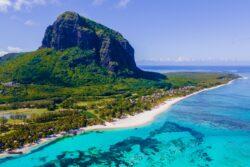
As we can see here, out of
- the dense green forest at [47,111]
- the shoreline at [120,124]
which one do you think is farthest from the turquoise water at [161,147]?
the dense green forest at [47,111]

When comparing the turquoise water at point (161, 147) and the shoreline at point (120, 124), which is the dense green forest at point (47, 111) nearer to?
the shoreline at point (120, 124)

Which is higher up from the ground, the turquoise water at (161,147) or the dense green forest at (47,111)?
the dense green forest at (47,111)

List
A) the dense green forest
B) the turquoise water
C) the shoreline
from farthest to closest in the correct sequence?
the dense green forest → the shoreline → the turquoise water

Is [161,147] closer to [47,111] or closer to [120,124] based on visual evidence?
[120,124]

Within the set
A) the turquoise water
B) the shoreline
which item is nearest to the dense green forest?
the shoreline

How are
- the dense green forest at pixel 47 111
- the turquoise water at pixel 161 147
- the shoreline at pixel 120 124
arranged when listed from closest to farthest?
the turquoise water at pixel 161 147
the shoreline at pixel 120 124
the dense green forest at pixel 47 111

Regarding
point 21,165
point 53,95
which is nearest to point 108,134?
point 21,165

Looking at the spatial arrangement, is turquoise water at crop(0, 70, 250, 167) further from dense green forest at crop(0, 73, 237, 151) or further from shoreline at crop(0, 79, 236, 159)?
dense green forest at crop(0, 73, 237, 151)

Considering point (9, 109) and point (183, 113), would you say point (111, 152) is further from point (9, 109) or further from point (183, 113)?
point (9, 109)

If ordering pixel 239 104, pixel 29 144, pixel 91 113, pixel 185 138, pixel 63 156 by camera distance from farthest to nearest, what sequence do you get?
pixel 239 104, pixel 91 113, pixel 185 138, pixel 29 144, pixel 63 156
